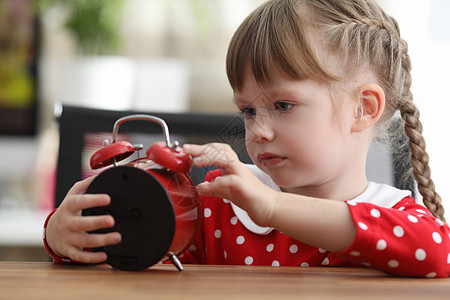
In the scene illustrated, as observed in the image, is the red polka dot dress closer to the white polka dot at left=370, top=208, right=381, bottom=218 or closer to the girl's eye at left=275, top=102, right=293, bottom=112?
the white polka dot at left=370, top=208, right=381, bottom=218

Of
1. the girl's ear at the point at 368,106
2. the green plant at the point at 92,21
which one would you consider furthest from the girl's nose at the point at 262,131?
the green plant at the point at 92,21

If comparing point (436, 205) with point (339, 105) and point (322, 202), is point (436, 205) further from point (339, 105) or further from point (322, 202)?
point (322, 202)

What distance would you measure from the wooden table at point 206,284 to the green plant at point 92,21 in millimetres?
1797

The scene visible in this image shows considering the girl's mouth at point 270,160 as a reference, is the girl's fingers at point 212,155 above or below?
above

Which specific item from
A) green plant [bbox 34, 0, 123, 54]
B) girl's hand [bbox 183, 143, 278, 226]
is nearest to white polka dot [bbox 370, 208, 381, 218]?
girl's hand [bbox 183, 143, 278, 226]

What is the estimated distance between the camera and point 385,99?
3.23 ft

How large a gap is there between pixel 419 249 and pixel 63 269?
451 millimetres

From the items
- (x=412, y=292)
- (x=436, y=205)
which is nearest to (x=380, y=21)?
(x=436, y=205)

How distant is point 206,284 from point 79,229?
0.21 m

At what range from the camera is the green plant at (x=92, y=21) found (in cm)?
236

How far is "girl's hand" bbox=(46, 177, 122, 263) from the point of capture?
2.16ft

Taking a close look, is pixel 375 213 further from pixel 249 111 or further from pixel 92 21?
pixel 92 21

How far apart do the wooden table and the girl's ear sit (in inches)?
12.1

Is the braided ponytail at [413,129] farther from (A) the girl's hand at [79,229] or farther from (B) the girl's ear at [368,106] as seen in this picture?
(A) the girl's hand at [79,229]
